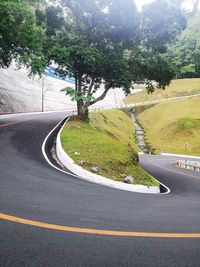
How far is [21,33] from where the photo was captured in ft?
84.8

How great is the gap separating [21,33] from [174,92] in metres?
80.4

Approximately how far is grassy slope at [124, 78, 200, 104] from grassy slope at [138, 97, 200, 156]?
53.9 ft

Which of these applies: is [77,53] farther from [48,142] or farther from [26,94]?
[26,94]

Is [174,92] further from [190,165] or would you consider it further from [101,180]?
[101,180]

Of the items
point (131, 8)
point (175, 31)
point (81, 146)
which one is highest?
point (131, 8)

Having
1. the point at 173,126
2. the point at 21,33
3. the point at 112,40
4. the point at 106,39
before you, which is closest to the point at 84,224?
the point at 21,33

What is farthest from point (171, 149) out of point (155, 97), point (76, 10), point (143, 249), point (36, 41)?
point (143, 249)

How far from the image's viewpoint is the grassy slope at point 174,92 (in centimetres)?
9956

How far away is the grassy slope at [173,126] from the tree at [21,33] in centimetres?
3294

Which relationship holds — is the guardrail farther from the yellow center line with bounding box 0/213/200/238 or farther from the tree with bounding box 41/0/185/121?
the yellow center line with bounding box 0/213/200/238

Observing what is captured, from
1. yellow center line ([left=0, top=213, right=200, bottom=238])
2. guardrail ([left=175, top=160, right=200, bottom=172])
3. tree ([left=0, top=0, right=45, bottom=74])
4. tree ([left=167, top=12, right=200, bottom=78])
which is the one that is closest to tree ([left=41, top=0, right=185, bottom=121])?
tree ([left=0, top=0, right=45, bottom=74])

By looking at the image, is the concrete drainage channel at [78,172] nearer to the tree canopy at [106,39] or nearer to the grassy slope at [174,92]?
the tree canopy at [106,39]

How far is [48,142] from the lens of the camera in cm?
2255

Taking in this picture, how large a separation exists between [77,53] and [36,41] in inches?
168
